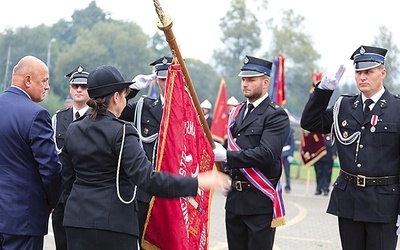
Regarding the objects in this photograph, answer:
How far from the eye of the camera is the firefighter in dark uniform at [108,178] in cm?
416

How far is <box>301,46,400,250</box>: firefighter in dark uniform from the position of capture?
5234mm

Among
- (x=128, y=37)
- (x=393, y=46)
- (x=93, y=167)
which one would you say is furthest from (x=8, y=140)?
(x=393, y=46)

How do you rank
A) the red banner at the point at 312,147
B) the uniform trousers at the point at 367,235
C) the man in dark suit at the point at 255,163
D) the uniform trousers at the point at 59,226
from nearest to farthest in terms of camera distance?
the uniform trousers at the point at 367,235, the man in dark suit at the point at 255,163, the uniform trousers at the point at 59,226, the red banner at the point at 312,147

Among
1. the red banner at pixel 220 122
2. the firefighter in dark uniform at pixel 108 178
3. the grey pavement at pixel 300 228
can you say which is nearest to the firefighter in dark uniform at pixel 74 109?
the firefighter in dark uniform at pixel 108 178

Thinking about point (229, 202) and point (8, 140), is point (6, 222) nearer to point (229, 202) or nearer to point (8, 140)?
point (8, 140)

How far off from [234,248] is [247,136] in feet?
3.36

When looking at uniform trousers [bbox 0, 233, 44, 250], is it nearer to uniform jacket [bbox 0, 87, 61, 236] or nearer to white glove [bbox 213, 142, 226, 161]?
uniform jacket [bbox 0, 87, 61, 236]

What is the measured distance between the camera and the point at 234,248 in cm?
589

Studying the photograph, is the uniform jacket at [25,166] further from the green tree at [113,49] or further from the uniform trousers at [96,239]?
the green tree at [113,49]

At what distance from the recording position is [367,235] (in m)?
5.33

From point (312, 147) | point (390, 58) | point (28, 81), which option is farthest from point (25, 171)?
point (390, 58)

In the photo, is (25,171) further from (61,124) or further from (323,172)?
(323,172)

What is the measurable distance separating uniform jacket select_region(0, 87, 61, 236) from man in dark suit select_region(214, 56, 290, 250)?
4.99 feet

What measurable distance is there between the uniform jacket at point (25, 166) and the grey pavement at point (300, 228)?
3.92 m
